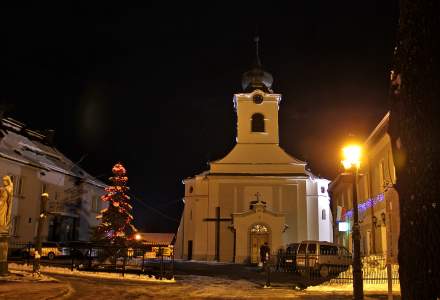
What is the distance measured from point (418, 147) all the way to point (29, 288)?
13747 mm

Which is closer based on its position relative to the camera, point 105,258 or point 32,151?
point 105,258

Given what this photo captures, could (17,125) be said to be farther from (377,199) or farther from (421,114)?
(421,114)

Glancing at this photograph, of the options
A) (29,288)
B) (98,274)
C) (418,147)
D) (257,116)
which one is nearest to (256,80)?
(257,116)

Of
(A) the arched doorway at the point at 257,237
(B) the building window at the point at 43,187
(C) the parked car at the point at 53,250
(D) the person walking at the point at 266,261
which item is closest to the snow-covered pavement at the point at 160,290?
(D) the person walking at the point at 266,261

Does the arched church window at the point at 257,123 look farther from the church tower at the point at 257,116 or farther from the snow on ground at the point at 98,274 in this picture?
the snow on ground at the point at 98,274

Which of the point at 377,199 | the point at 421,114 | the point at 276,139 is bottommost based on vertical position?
the point at 421,114

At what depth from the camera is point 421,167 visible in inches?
135

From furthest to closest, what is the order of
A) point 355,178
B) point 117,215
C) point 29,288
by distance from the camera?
point 117,215 → point 29,288 → point 355,178

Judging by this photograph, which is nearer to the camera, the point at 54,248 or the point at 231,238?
the point at 54,248

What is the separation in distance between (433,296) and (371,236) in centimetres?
2834

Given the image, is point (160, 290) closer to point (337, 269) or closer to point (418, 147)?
point (337, 269)

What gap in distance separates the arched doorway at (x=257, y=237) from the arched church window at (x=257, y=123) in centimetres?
929

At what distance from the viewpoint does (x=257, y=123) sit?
43.1 meters

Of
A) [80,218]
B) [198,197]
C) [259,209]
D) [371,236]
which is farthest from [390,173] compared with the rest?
[80,218]
